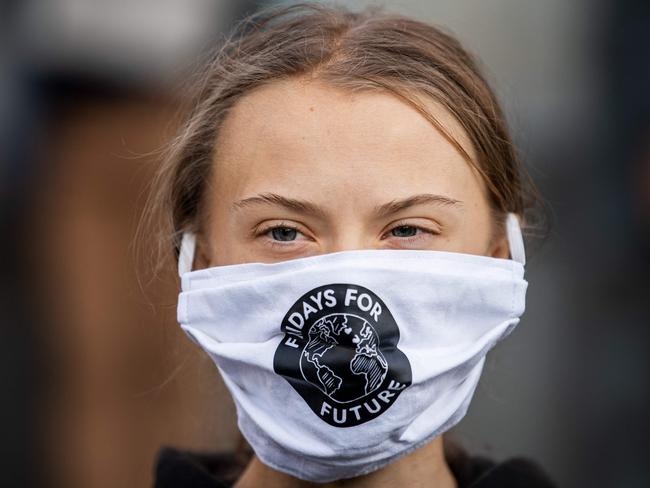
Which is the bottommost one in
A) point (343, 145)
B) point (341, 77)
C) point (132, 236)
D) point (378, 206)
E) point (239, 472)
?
point (239, 472)

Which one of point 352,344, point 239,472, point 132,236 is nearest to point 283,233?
point 352,344

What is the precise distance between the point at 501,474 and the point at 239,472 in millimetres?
764

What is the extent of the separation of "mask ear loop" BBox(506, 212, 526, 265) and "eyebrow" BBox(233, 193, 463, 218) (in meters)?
0.25

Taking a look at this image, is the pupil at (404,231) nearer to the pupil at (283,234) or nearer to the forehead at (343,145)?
the forehead at (343,145)

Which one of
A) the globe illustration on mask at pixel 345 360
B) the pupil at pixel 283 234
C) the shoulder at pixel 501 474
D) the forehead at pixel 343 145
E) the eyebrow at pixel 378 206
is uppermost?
the forehead at pixel 343 145

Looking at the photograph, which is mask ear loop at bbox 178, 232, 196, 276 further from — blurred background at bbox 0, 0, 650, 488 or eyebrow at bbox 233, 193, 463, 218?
blurred background at bbox 0, 0, 650, 488

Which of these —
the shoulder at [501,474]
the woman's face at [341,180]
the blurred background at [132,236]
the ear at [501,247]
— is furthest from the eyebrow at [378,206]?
the blurred background at [132,236]

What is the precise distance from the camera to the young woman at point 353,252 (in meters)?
2.31

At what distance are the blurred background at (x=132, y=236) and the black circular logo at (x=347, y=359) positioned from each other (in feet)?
13.8

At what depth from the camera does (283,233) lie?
2.46m

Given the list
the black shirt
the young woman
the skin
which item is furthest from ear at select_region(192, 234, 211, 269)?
the black shirt

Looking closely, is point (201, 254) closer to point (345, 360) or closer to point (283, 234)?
point (283, 234)

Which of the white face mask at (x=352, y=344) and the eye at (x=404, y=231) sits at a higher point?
the eye at (x=404, y=231)

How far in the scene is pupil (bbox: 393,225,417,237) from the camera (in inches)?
95.3
